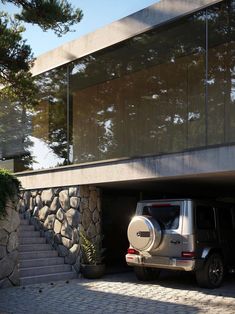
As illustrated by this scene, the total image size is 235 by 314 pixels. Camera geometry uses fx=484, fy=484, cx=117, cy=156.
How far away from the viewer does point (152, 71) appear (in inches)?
482

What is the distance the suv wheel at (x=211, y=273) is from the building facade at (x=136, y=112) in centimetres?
173

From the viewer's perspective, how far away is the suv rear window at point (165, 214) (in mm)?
9992

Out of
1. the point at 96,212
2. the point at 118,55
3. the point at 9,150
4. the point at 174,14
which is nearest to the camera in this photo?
the point at 174,14

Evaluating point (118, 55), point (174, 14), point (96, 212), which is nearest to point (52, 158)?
point (96, 212)

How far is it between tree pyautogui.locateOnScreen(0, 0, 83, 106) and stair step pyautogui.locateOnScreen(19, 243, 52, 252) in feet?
13.6

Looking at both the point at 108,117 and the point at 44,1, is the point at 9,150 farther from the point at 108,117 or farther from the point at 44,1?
the point at 44,1

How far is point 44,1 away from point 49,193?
5010mm

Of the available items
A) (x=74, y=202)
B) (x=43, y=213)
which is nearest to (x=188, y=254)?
(x=74, y=202)

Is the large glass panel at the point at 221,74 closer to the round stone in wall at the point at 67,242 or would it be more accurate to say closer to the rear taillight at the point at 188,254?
the rear taillight at the point at 188,254

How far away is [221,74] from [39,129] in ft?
18.5

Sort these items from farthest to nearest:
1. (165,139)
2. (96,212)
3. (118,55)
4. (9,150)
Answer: (9,150) → (96,212) → (118,55) → (165,139)

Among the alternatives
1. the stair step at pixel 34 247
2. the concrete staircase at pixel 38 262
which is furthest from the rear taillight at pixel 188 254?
the stair step at pixel 34 247

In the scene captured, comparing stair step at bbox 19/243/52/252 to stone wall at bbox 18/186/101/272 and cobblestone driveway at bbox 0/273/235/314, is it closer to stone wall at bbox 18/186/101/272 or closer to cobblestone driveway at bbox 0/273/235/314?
stone wall at bbox 18/186/101/272

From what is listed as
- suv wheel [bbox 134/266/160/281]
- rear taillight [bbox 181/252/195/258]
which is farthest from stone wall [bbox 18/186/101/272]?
rear taillight [bbox 181/252/195/258]
